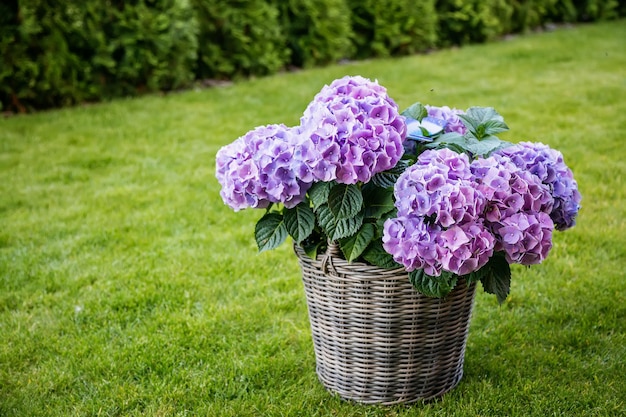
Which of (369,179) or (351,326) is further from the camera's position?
(351,326)

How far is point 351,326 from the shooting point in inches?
87.1

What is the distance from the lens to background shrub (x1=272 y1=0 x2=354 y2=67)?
24.0 feet

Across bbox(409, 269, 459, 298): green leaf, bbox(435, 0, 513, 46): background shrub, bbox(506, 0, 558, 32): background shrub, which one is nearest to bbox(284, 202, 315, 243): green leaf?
bbox(409, 269, 459, 298): green leaf

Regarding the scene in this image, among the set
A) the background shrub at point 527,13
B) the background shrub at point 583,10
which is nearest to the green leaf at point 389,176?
the background shrub at point 527,13

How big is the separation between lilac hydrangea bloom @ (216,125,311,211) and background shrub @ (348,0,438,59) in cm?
605

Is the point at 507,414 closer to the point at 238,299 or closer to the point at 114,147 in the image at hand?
the point at 238,299

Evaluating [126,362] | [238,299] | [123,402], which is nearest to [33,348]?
[126,362]

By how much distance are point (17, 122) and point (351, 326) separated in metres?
4.38

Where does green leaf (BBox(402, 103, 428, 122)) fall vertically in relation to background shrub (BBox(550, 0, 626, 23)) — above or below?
above

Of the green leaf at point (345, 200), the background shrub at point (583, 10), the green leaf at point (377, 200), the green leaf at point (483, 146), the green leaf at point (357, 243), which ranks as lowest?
the background shrub at point (583, 10)

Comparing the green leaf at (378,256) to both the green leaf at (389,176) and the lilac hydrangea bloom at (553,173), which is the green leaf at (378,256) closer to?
the green leaf at (389,176)

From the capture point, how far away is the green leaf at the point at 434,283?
6.61 ft

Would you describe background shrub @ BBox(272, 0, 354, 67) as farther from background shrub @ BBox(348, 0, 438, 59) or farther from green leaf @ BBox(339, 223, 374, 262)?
green leaf @ BBox(339, 223, 374, 262)

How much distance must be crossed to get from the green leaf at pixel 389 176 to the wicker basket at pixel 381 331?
0.25 metres
